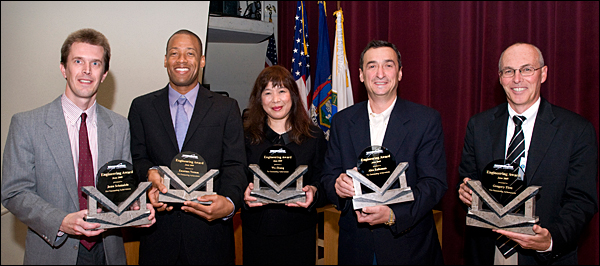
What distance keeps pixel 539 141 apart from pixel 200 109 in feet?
5.62

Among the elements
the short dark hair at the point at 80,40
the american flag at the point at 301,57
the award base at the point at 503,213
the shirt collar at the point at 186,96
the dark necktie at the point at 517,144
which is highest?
the american flag at the point at 301,57

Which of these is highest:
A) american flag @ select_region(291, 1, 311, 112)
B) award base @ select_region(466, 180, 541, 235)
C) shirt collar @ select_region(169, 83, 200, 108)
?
american flag @ select_region(291, 1, 311, 112)

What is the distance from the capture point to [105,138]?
1.94 meters

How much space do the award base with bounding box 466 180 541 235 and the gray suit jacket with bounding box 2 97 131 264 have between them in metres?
1.72

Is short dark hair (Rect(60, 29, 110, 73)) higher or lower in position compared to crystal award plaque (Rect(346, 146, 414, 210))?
higher

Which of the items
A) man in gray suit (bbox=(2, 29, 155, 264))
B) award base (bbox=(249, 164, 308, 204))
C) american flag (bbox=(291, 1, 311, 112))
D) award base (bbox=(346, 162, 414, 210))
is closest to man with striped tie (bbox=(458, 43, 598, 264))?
award base (bbox=(346, 162, 414, 210))

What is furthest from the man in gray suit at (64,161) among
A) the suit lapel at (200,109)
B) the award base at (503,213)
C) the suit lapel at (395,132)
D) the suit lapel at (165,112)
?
the award base at (503,213)

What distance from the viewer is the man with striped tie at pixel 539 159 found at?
180 centimetres

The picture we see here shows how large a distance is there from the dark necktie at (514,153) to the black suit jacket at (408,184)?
0.31 meters

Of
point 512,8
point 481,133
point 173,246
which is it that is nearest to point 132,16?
point 173,246

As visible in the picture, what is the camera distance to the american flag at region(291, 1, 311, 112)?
469 centimetres

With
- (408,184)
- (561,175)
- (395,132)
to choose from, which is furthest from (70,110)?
(561,175)

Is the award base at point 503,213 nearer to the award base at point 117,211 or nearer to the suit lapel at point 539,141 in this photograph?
the suit lapel at point 539,141

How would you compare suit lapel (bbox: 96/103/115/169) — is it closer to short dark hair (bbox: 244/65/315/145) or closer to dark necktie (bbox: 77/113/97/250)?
dark necktie (bbox: 77/113/97/250)
